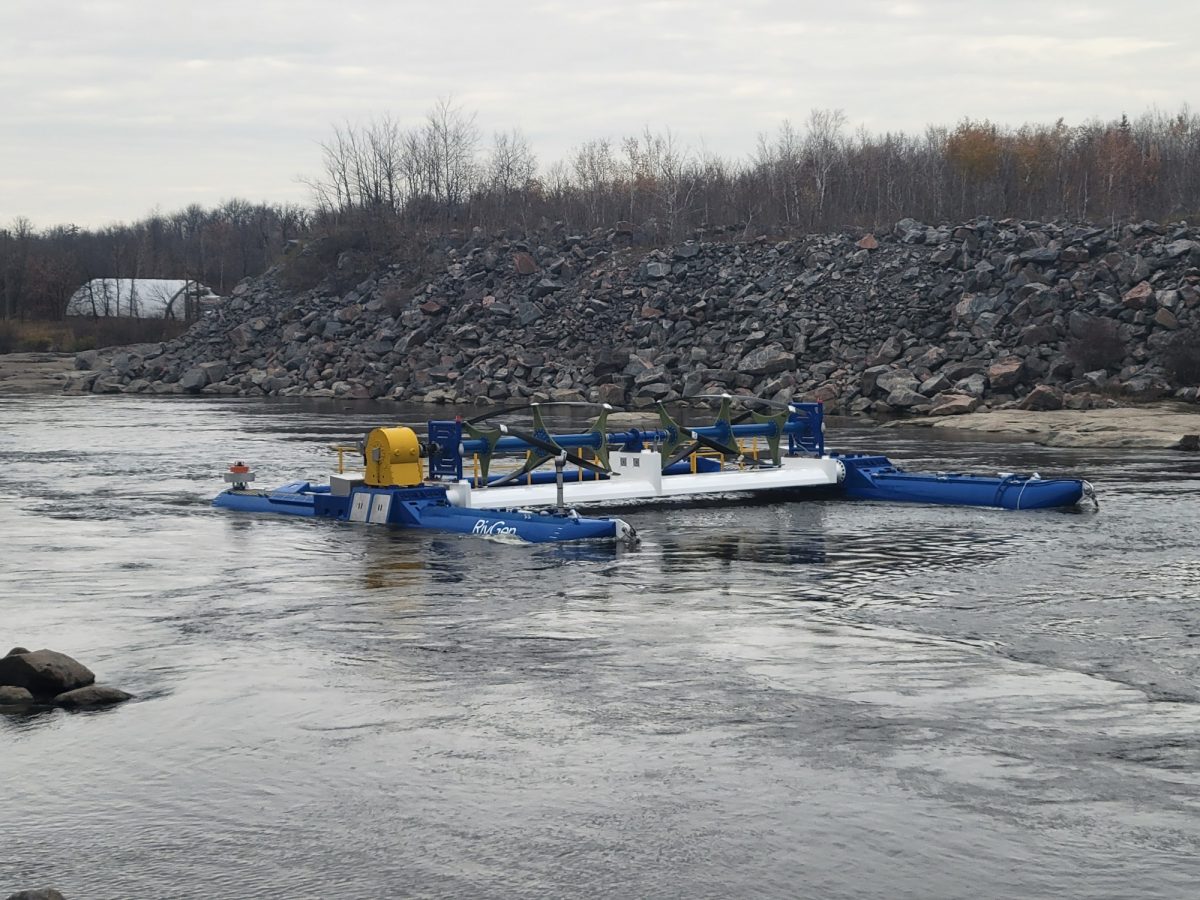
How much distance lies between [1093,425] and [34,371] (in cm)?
6956

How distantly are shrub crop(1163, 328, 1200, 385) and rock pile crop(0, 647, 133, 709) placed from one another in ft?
156

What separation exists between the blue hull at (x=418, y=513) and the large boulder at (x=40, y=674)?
34.2 feet

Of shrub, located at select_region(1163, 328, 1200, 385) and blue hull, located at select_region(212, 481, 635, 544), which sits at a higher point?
shrub, located at select_region(1163, 328, 1200, 385)

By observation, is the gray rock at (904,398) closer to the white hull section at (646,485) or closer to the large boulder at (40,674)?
the white hull section at (646,485)

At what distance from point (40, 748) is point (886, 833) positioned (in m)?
6.75

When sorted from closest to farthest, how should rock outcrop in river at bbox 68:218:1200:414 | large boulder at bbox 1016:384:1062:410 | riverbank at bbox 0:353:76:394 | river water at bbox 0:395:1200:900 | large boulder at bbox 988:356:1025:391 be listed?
river water at bbox 0:395:1200:900 → large boulder at bbox 1016:384:1062:410 → large boulder at bbox 988:356:1025:391 → rock outcrop in river at bbox 68:218:1200:414 → riverbank at bbox 0:353:76:394

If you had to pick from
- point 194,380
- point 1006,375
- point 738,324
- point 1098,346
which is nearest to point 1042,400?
point 1006,375

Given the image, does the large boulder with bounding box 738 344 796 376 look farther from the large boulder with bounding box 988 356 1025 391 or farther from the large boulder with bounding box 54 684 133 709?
the large boulder with bounding box 54 684 133 709

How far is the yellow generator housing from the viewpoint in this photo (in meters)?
25.8

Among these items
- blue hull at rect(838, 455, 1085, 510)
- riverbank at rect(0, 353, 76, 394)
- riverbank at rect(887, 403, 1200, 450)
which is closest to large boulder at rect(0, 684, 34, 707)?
blue hull at rect(838, 455, 1085, 510)

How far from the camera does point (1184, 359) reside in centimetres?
5409

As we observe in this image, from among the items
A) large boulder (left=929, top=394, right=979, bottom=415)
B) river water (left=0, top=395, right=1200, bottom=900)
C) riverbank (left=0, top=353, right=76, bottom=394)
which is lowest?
river water (left=0, top=395, right=1200, bottom=900)

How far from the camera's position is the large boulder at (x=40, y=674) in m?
13.6

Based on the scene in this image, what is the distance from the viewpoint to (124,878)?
30.6 ft
